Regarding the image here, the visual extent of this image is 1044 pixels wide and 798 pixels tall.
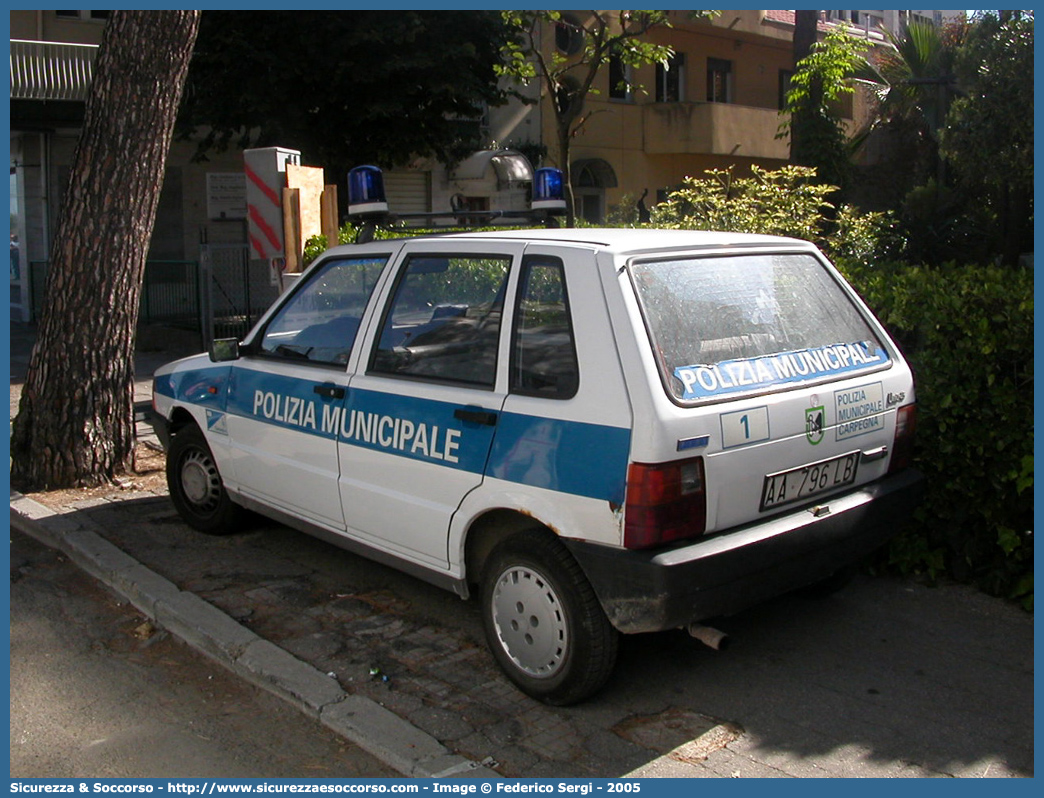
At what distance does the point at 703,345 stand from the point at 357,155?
15.7 m

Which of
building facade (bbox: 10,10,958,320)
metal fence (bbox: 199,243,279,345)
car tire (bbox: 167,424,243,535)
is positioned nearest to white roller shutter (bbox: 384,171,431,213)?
building facade (bbox: 10,10,958,320)

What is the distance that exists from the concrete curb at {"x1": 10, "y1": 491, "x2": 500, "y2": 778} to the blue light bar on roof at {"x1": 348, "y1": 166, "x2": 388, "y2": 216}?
2144 millimetres

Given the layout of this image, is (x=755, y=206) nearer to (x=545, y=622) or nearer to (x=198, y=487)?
(x=198, y=487)

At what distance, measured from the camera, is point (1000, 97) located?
10586 millimetres

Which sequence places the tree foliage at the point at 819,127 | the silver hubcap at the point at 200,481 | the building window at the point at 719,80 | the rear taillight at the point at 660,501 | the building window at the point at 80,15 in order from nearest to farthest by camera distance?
the rear taillight at the point at 660,501, the silver hubcap at the point at 200,481, the tree foliage at the point at 819,127, the building window at the point at 80,15, the building window at the point at 719,80

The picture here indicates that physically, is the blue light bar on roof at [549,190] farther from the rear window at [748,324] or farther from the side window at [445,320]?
the rear window at [748,324]

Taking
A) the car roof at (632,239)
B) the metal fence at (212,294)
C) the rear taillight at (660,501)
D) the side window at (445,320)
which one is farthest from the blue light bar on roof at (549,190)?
the metal fence at (212,294)

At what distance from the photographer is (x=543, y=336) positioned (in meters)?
4.19

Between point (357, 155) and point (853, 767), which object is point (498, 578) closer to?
point (853, 767)

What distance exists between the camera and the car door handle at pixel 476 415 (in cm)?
423

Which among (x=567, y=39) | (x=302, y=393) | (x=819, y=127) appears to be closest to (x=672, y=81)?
(x=567, y=39)

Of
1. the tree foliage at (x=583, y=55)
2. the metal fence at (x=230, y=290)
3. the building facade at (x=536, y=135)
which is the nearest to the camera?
the metal fence at (x=230, y=290)

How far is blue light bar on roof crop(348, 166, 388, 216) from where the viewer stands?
566cm

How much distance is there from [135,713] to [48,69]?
14.1 m
